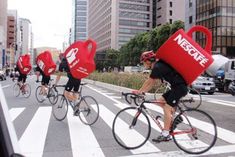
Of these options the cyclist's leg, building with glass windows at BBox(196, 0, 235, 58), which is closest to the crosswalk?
the cyclist's leg

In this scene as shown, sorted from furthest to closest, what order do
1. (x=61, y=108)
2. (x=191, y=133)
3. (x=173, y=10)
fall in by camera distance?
1. (x=173, y=10)
2. (x=61, y=108)
3. (x=191, y=133)

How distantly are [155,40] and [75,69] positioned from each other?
5915 cm

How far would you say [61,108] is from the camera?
A: 376 inches

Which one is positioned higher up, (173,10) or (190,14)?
(173,10)

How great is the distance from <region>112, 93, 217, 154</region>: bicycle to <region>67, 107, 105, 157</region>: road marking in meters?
0.49

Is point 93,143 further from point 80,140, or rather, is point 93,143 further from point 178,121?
point 178,121

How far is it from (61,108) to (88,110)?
40.4 inches

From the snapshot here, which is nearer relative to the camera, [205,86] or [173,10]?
[205,86]

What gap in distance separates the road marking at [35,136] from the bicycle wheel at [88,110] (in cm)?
86

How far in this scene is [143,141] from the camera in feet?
21.0

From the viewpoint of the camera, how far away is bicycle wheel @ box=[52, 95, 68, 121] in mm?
9352

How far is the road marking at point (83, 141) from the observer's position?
19.8 ft

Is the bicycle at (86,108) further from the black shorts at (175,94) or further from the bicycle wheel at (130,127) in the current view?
the black shorts at (175,94)

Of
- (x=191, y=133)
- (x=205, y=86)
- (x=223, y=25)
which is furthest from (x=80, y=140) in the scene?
(x=223, y=25)
